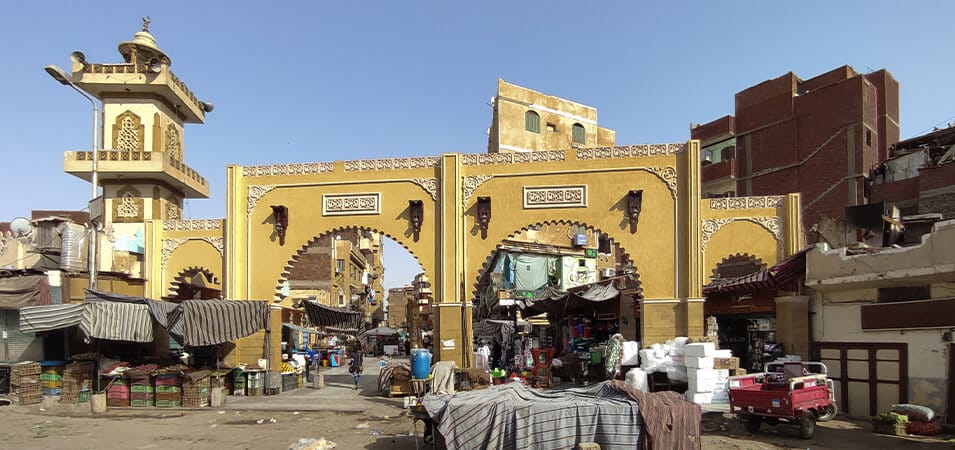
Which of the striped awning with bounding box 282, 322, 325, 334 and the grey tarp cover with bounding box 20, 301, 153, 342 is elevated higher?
the grey tarp cover with bounding box 20, 301, 153, 342

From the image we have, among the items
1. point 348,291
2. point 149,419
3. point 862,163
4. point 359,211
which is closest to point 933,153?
point 862,163

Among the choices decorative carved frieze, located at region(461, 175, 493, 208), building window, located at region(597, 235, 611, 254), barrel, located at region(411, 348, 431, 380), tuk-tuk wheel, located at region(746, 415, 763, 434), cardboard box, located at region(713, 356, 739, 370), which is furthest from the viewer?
building window, located at region(597, 235, 611, 254)

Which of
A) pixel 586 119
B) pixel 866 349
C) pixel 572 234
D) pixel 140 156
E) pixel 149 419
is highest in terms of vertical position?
pixel 586 119

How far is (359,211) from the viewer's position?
18.3m

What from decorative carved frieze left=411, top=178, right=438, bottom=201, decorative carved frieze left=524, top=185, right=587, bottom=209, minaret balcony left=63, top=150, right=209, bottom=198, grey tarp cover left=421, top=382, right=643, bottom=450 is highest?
minaret balcony left=63, top=150, right=209, bottom=198

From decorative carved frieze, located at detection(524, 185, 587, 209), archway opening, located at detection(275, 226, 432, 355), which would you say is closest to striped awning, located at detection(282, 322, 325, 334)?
archway opening, located at detection(275, 226, 432, 355)

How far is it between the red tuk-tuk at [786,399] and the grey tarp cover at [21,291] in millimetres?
16491

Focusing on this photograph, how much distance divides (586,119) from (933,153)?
18.3m

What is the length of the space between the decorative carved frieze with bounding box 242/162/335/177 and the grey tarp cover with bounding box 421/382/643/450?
11.7 metres

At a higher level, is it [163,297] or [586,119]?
[586,119]

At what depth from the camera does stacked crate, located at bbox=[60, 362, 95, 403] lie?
15305 millimetres

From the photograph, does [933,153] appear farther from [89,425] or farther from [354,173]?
[89,425]

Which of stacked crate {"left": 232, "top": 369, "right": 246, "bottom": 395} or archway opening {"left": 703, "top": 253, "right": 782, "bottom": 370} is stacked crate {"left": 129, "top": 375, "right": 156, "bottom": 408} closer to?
stacked crate {"left": 232, "top": 369, "right": 246, "bottom": 395}

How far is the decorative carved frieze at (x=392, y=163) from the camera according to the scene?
18156 mm
